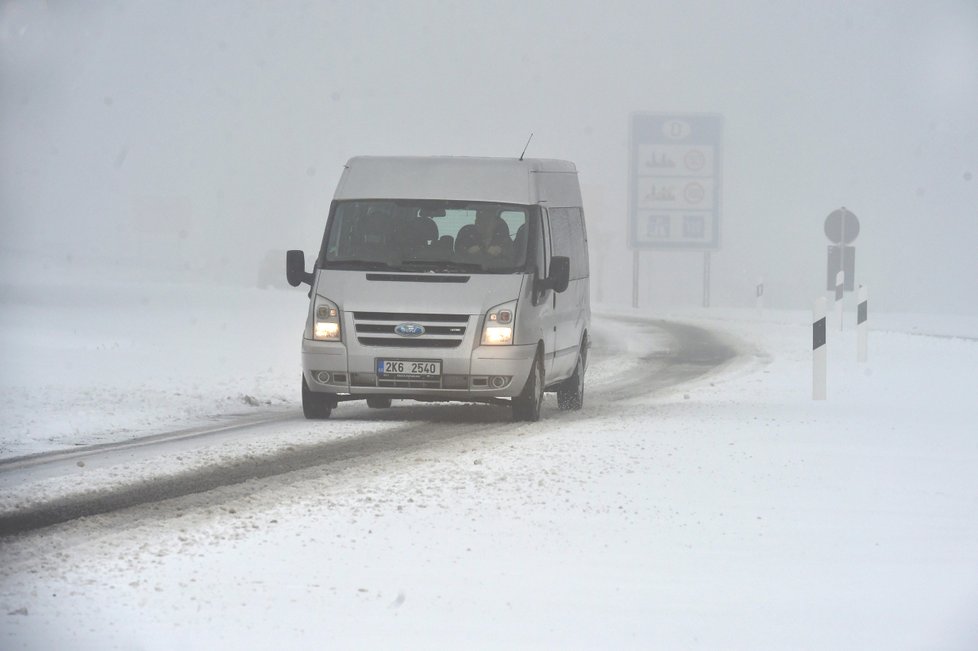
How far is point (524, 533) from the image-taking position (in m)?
8.07

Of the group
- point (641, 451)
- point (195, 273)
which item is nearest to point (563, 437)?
point (641, 451)

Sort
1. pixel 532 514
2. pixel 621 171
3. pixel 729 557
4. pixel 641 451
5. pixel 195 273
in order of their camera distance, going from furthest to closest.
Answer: pixel 621 171 < pixel 195 273 < pixel 641 451 < pixel 532 514 < pixel 729 557

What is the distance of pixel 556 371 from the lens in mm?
15273

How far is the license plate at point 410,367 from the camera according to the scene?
543 inches

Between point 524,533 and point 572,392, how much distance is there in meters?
8.37

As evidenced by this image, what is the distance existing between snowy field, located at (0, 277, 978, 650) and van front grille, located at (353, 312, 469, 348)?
0.79 m

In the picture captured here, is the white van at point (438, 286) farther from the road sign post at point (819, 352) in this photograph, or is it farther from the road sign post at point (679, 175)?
the road sign post at point (679, 175)

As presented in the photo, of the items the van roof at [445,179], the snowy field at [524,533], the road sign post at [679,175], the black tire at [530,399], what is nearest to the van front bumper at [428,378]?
the black tire at [530,399]

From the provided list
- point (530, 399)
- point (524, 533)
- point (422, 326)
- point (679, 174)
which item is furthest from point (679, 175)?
point (524, 533)

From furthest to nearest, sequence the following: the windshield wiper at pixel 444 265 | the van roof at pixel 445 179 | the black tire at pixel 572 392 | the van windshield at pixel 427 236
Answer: the black tire at pixel 572 392 < the van roof at pixel 445 179 < the van windshield at pixel 427 236 < the windshield wiper at pixel 444 265

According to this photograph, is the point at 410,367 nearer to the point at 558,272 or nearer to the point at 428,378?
the point at 428,378

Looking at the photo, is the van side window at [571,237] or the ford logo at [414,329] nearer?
the ford logo at [414,329]

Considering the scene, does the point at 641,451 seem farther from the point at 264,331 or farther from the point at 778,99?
the point at 778,99

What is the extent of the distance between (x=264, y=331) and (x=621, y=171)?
7438cm
